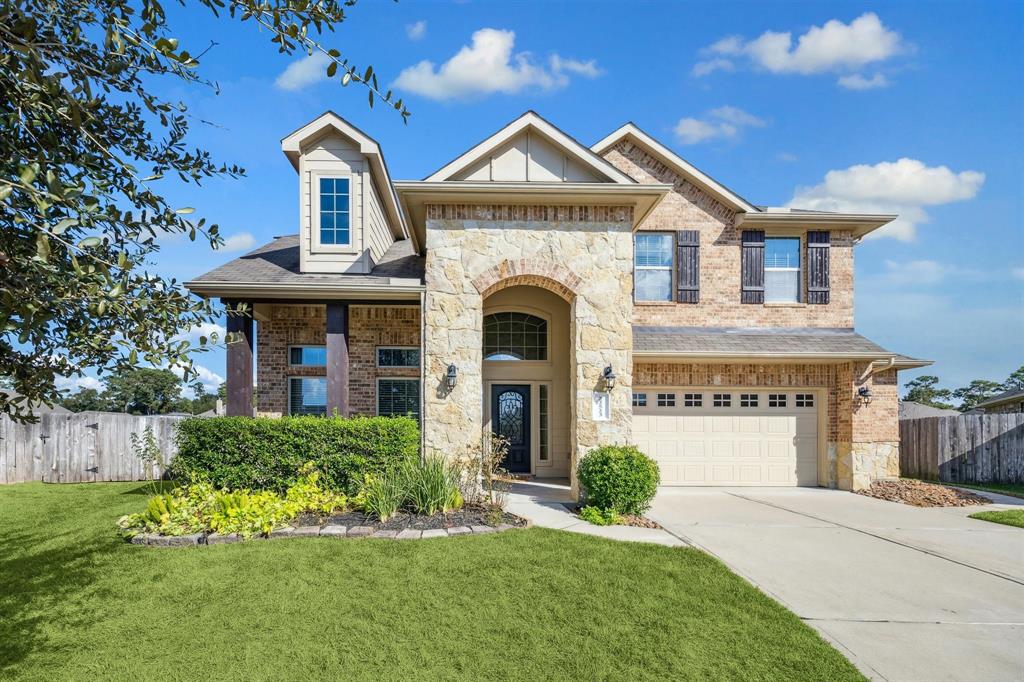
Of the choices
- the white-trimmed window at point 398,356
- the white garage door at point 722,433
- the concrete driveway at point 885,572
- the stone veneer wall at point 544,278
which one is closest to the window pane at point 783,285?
the white garage door at point 722,433

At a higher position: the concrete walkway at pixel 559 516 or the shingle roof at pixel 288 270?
the shingle roof at pixel 288 270

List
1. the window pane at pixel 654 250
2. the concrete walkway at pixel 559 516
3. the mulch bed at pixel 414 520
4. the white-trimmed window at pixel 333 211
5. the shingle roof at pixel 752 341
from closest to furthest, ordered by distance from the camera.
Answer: the concrete walkway at pixel 559 516 → the mulch bed at pixel 414 520 → the shingle roof at pixel 752 341 → the white-trimmed window at pixel 333 211 → the window pane at pixel 654 250

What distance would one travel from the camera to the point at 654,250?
12320mm

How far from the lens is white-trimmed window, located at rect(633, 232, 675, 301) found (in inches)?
480

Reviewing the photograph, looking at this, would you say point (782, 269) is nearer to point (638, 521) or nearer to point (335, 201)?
point (638, 521)

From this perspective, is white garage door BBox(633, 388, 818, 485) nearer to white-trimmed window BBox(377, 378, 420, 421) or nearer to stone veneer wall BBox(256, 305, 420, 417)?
white-trimmed window BBox(377, 378, 420, 421)

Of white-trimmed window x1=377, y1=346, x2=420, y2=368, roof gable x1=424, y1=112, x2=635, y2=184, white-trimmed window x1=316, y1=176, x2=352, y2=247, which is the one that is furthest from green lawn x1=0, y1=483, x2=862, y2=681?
white-trimmed window x1=316, y1=176, x2=352, y2=247

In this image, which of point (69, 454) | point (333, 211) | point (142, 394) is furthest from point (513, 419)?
point (142, 394)

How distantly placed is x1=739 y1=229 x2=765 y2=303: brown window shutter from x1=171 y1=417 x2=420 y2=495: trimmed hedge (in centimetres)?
879

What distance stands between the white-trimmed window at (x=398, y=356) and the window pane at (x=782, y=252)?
851cm

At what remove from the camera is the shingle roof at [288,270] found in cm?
1040

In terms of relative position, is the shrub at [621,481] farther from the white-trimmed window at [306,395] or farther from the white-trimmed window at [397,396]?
the white-trimmed window at [306,395]

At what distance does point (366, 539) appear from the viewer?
21.9 feet

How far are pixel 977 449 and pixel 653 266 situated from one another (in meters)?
10.4
